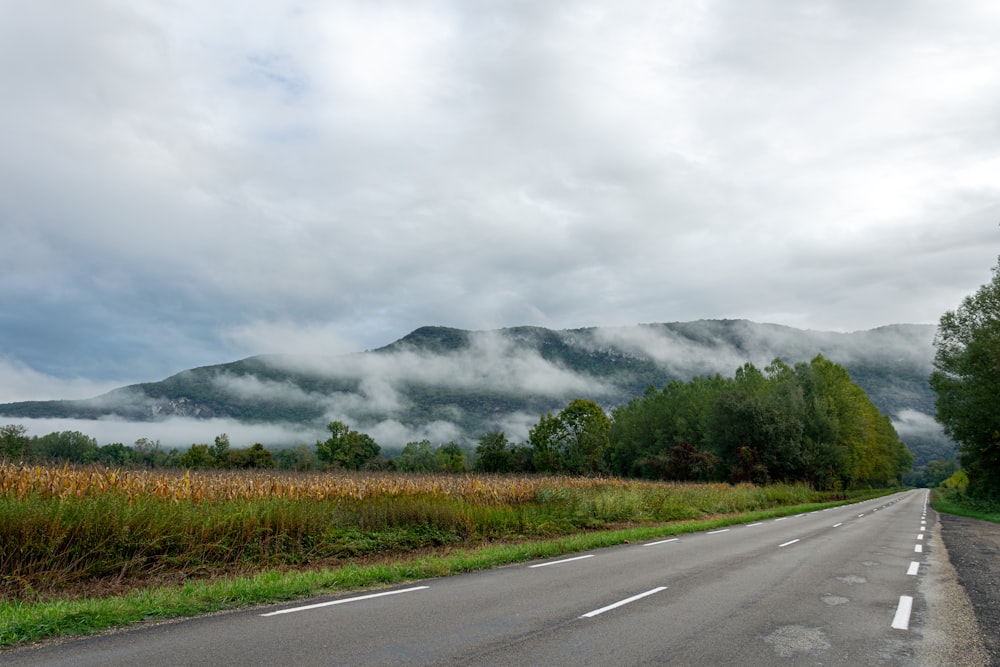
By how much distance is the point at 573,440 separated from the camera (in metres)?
90.8

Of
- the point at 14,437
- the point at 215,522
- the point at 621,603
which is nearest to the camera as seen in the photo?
the point at 621,603

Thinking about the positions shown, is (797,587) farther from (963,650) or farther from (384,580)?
(384,580)

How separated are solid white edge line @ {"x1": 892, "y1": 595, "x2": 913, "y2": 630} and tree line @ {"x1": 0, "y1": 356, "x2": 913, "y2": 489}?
33.2 metres

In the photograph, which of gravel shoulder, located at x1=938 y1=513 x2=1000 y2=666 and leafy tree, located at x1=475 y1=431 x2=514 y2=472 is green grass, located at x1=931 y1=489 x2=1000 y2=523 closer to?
gravel shoulder, located at x1=938 y1=513 x2=1000 y2=666

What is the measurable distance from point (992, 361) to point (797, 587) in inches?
1493

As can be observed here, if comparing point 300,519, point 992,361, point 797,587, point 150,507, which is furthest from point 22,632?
point 992,361

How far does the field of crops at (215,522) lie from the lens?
971cm

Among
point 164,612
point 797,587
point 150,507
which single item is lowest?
point 797,587

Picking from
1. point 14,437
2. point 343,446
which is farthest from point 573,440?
point 14,437

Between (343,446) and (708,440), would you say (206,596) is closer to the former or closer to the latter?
(708,440)

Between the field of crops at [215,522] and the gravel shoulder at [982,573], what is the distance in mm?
10445

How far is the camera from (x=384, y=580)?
35.6 ft

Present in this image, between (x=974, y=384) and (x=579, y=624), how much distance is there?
4583 cm

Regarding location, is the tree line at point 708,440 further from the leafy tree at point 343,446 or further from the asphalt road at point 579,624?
the asphalt road at point 579,624
